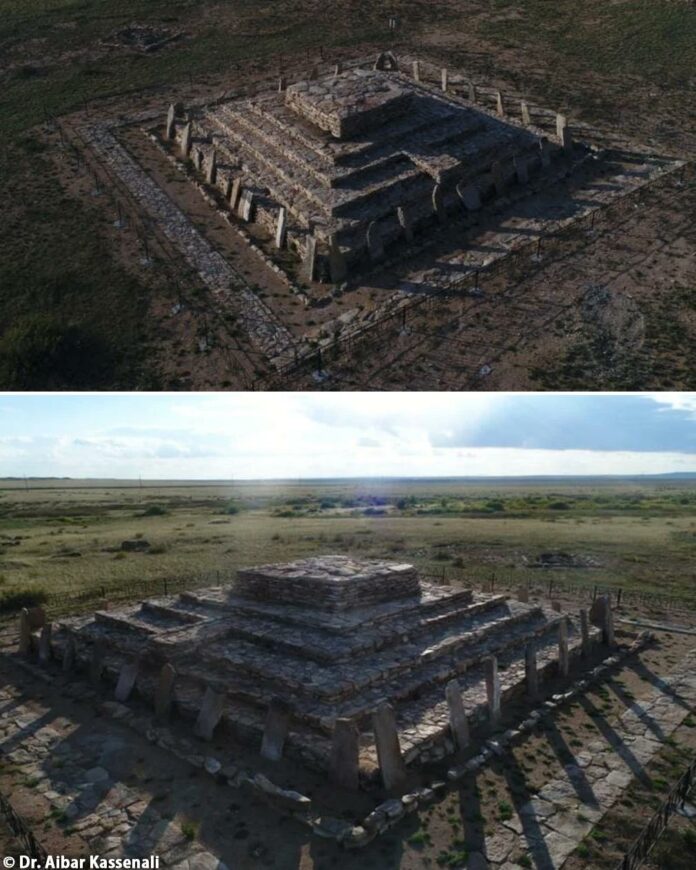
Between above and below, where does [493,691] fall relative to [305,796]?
above

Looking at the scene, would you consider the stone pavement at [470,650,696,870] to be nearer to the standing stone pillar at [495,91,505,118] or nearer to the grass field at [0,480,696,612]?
the grass field at [0,480,696,612]

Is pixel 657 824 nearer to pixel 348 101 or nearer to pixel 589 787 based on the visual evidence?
pixel 589 787

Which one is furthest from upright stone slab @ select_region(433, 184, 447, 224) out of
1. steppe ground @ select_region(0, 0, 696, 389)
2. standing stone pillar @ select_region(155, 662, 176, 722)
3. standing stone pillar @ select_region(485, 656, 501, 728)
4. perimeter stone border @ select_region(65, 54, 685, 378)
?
standing stone pillar @ select_region(155, 662, 176, 722)

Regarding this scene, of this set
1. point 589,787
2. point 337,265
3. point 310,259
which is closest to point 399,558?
point 337,265

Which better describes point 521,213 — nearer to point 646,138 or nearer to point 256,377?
point 646,138

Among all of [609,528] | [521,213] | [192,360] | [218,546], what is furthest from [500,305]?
[609,528]

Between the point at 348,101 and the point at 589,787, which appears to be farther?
the point at 348,101

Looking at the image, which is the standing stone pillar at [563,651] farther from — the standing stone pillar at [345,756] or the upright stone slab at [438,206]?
the upright stone slab at [438,206]
